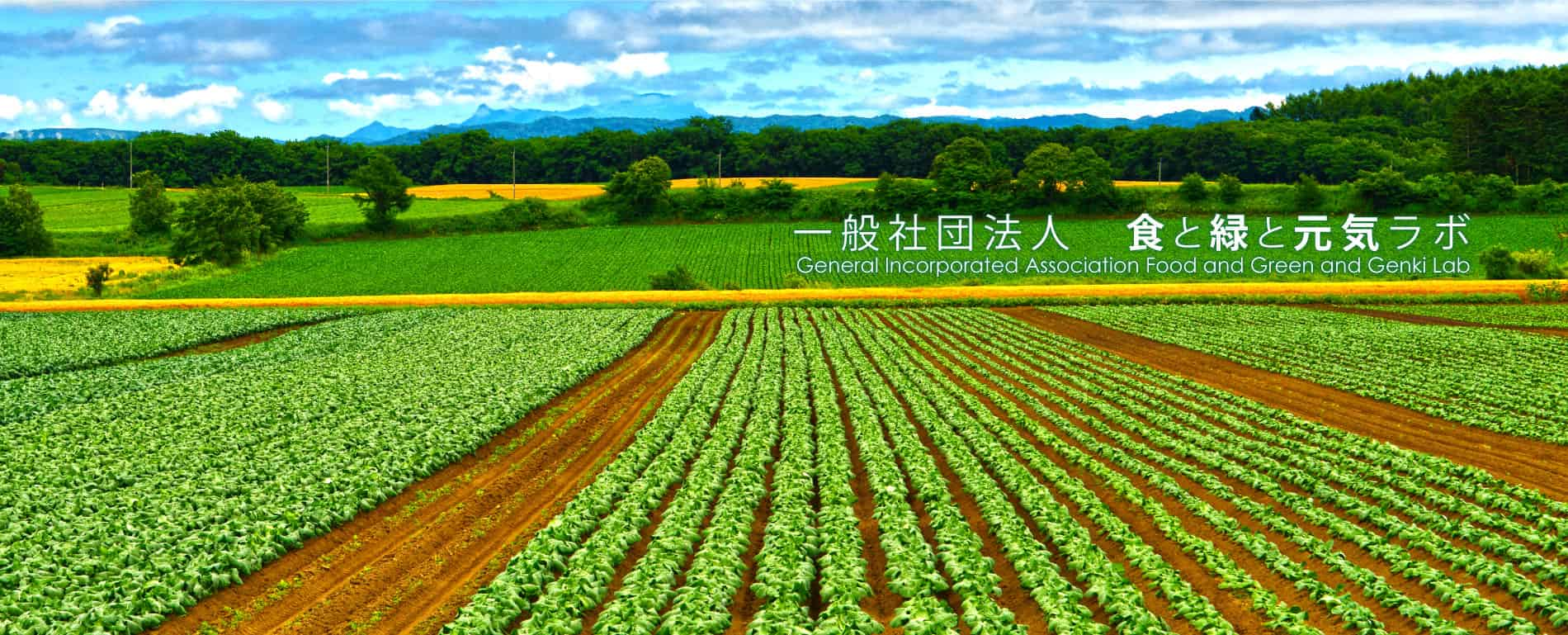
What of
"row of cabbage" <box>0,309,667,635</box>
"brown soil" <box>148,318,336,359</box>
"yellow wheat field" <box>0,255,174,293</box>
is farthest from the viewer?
"yellow wheat field" <box>0,255,174,293</box>

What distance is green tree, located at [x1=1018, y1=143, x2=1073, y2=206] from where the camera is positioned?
296ft

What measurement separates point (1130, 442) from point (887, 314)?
29.3 metres

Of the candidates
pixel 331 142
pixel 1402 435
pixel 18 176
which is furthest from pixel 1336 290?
pixel 18 176

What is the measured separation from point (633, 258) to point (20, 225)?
4837cm

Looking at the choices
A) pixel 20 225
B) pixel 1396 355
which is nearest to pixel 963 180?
pixel 1396 355

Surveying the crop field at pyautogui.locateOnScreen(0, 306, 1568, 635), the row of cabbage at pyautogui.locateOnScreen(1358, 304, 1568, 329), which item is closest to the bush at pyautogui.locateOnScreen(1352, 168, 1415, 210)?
the row of cabbage at pyautogui.locateOnScreen(1358, 304, 1568, 329)

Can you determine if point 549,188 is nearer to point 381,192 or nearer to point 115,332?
point 381,192

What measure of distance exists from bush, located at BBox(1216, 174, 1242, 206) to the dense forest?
75.0 ft

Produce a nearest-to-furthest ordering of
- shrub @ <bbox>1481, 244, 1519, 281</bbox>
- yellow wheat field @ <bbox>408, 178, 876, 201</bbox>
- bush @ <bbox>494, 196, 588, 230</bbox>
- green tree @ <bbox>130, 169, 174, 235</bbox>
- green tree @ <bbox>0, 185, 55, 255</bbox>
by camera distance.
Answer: shrub @ <bbox>1481, 244, 1519, 281</bbox>, green tree @ <bbox>0, 185, 55, 255</bbox>, green tree @ <bbox>130, 169, 174, 235</bbox>, bush @ <bbox>494, 196, 588, 230</bbox>, yellow wheat field @ <bbox>408, 178, 876, 201</bbox>

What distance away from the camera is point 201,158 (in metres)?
120

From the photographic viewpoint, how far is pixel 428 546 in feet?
48.7

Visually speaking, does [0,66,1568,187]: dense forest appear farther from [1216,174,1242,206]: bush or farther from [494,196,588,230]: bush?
[494,196,588,230]: bush

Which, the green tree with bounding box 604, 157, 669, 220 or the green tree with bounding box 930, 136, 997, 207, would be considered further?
the green tree with bounding box 930, 136, 997, 207

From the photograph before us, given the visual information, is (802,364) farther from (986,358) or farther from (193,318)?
(193,318)
